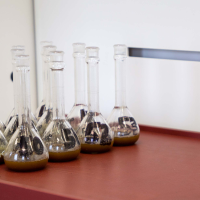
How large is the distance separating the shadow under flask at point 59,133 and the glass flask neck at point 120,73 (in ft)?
0.50

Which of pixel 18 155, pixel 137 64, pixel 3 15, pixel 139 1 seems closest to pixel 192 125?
pixel 137 64

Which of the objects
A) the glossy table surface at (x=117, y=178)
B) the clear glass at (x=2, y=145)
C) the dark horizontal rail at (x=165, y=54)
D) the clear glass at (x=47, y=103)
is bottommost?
the glossy table surface at (x=117, y=178)

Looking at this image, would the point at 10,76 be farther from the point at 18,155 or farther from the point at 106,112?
the point at 18,155

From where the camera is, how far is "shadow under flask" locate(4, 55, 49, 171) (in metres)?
0.50

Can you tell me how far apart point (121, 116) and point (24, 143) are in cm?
24

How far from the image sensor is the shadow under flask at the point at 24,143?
50cm

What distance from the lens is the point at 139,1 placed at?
851 mm

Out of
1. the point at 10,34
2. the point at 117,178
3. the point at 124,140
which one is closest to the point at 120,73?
the point at 124,140

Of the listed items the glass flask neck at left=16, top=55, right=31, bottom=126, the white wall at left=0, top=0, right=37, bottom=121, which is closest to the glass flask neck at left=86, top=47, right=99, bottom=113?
the glass flask neck at left=16, top=55, right=31, bottom=126

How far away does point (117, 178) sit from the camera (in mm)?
485

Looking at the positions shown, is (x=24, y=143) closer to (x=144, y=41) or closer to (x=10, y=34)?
(x=144, y=41)

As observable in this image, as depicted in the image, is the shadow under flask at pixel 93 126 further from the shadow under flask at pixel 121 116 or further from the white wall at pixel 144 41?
the white wall at pixel 144 41

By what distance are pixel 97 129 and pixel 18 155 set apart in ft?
0.53

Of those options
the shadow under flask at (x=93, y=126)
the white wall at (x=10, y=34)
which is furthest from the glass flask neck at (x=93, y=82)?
the white wall at (x=10, y=34)
